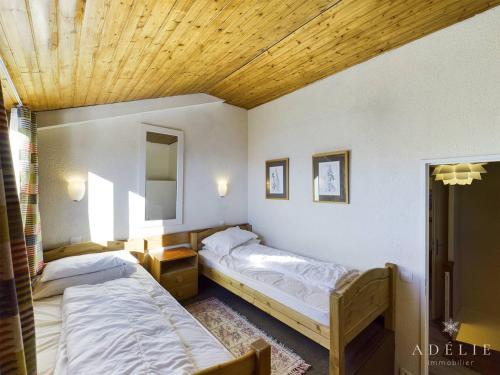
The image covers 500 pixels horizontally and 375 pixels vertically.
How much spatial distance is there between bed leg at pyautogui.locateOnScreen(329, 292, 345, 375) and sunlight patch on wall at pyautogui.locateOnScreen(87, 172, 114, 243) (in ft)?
8.11

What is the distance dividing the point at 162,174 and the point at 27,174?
53.7 inches

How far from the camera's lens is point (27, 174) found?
6.57 ft

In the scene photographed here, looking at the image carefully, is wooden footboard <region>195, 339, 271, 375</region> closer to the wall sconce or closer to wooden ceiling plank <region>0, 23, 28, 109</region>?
wooden ceiling plank <region>0, 23, 28, 109</region>

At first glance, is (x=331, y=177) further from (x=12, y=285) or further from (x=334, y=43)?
A: (x=12, y=285)

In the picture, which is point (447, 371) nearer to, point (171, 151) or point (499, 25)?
point (499, 25)

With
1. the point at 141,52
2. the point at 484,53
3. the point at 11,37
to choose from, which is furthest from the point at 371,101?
the point at 11,37

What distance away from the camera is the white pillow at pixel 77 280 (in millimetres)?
1931

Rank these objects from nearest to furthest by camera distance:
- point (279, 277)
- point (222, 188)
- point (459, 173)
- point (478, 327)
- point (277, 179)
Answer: point (279, 277), point (459, 173), point (478, 327), point (277, 179), point (222, 188)

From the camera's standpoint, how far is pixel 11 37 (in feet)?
3.75

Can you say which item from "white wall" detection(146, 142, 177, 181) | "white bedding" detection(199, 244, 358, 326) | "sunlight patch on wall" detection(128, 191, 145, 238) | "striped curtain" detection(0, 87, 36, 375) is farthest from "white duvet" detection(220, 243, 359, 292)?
"striped curtain" detection(0, 87, 36, 375)

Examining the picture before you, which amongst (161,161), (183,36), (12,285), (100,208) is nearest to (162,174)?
(161,161)

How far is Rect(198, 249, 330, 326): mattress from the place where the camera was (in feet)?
6.18

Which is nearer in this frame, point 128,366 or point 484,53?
point 128,366

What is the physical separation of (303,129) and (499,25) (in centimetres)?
185
